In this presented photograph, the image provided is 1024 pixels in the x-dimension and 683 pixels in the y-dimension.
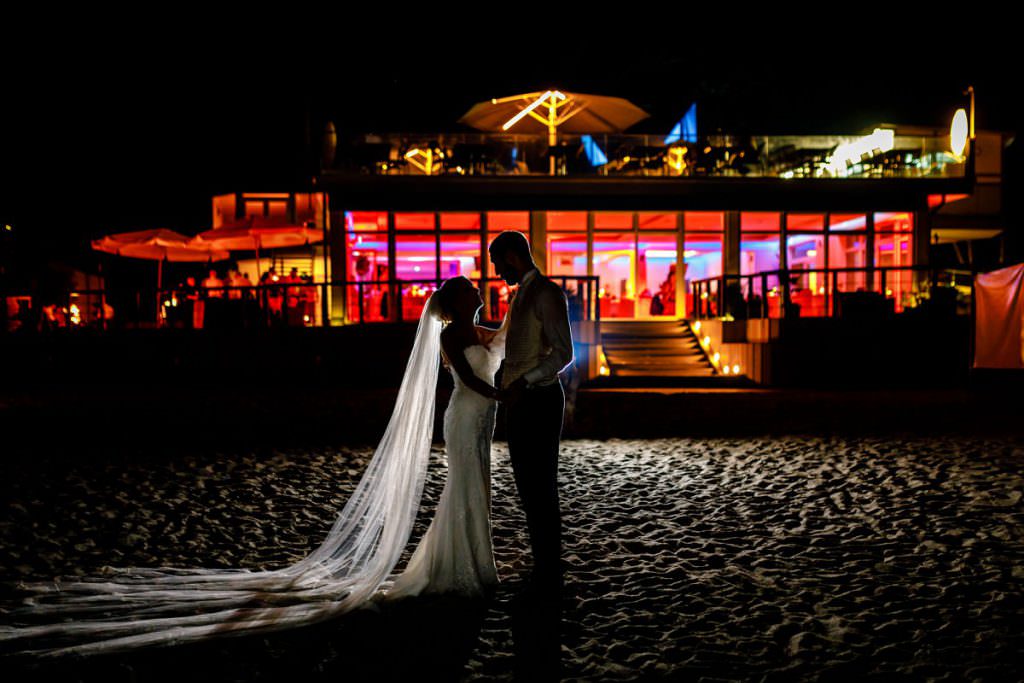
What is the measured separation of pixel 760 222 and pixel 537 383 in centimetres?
2176

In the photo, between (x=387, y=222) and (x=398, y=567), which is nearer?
(x=398, y=567)

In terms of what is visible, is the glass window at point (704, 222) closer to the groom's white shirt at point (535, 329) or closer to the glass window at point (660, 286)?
the glass window at point (660, 286)

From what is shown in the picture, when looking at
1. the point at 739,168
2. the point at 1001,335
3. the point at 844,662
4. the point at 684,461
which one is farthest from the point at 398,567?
the point at 739,168

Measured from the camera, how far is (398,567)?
501 cm

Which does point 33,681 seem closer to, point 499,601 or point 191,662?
point 191,662

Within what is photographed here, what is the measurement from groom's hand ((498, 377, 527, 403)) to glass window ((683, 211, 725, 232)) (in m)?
20.7

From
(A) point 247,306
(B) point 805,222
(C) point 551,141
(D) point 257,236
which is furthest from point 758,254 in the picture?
(A) point 247,306

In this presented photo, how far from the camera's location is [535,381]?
13.5ft

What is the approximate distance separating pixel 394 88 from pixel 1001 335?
20.8 metres

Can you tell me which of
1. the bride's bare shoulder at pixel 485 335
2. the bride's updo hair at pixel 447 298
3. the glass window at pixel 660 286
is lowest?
the bride's bare shoulder at pixel 485 335

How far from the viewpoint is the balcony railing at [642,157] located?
22.1m

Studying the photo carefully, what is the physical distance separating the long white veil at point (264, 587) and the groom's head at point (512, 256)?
59cm

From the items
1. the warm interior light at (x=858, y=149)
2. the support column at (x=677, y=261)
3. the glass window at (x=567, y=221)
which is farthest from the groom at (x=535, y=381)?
the warm interior light at (x=858, y=149)

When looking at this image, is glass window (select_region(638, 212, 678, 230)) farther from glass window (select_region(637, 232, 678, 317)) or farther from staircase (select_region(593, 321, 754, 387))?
staircase (select_region(593, 321, 754, 387))
